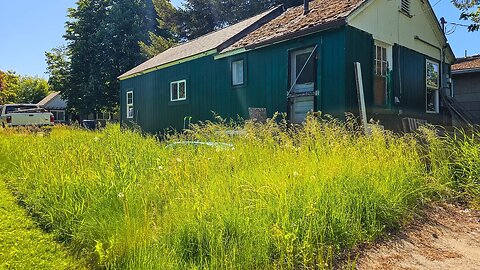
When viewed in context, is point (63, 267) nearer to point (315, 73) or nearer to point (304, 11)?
point (315, 73)

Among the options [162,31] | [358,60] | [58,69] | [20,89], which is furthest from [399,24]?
[20,89]

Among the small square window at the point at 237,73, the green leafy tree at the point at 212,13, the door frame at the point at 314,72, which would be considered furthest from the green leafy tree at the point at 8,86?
the door frame at the point at 314,72

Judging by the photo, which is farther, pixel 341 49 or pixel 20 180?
pixel 341 49

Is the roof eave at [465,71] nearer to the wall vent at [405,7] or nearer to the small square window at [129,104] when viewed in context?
the wall vent at [405,7]

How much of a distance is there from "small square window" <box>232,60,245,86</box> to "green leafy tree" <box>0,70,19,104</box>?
138 feet

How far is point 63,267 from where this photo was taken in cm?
249

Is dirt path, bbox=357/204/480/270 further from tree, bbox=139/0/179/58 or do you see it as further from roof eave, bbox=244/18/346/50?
tree, bbox=139/0/179/58

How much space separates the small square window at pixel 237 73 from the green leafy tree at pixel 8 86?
4202 centimetres

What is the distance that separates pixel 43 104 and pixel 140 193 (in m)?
42.8

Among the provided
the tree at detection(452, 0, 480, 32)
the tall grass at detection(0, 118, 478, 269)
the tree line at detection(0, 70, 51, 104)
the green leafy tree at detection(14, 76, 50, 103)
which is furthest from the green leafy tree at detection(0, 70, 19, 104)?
the tree at detection(452, 0, 480, 32)

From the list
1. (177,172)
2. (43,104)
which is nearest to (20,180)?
(177,172)

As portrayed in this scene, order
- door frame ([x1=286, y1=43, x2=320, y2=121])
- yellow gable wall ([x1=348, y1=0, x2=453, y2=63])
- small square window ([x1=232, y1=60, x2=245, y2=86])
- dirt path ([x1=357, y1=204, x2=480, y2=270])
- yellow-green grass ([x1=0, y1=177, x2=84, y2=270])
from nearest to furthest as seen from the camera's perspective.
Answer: yellow-green grass ([x1=0, y1=177, x2=84, y2=270]), dirt path ([x1=357, y1=204, x2=480, y2=270]), door frame ([x1=286, y1=43, x2=320, y2=121]), yellow gable wall ([x1=348, y1=0, x2=453, y2=63]), small square window ([x1=232, y1=60, x2=245, y2=86])

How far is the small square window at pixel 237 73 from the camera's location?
35.4 ft

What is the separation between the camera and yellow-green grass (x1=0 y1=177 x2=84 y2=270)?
8.21ft
